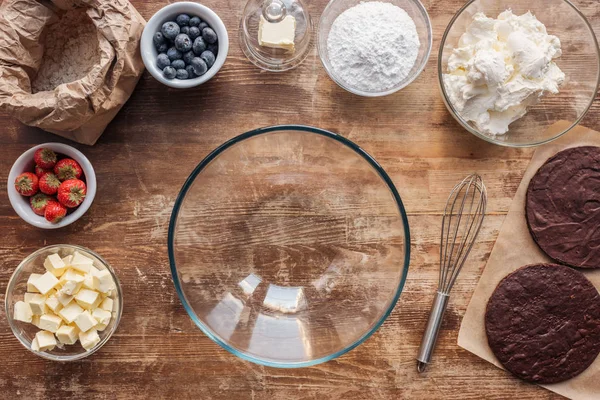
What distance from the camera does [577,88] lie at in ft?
4.32

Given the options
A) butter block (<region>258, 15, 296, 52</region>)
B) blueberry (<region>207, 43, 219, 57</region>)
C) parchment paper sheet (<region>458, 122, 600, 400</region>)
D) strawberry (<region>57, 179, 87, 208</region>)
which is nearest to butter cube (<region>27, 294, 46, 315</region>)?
strawberry (<region>57, 179, 87, 208</region>)

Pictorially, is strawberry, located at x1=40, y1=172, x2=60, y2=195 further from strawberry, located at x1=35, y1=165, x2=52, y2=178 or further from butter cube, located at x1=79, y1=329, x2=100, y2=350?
butter cube, located at x1=79, y1=329, x2=100, y2=350

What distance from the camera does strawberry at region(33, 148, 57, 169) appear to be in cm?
123

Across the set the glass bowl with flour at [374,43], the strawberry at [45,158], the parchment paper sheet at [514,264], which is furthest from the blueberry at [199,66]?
the parchment paper sheet at [514,264]

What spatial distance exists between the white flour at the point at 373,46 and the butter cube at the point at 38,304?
2.96 feet

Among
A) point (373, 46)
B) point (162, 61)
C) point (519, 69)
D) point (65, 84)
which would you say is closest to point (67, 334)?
point (65, 84)

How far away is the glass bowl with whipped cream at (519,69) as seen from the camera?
3.95 feet

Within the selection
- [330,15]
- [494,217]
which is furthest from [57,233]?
[494,217]

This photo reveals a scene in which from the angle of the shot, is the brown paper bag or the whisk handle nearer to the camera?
the brown paper bag

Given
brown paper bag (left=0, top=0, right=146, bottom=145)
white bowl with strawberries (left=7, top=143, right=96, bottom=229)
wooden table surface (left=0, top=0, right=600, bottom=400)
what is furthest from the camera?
wooden table surface (left=0, top=0, right=600, bottom=400)

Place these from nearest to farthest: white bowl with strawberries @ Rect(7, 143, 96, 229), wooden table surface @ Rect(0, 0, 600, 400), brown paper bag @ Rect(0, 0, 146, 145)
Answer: brown paper bag @ Rect(0, 0, 146, 145) < white bowl with strawberries @ Rect(7, 143, 96, 229) < wooden table surface @ Rect(0, 0, 600, 400)

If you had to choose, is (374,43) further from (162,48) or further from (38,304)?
(38,304)

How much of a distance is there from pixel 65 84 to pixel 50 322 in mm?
557

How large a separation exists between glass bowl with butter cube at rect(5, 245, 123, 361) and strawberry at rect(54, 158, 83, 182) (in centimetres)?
17
